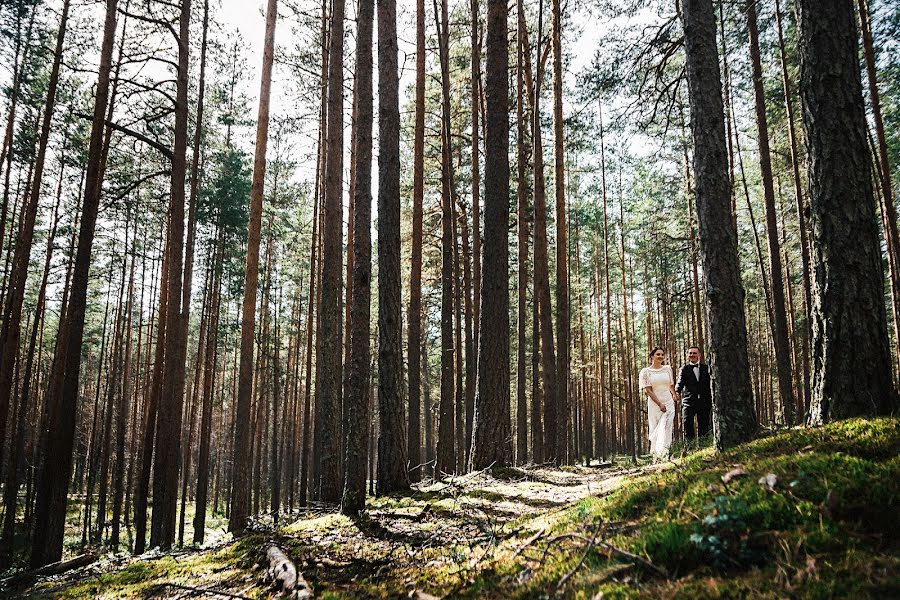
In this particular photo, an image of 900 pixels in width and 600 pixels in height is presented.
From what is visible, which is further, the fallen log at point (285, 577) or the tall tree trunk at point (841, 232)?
the tall tree trunk at point (841, 232)

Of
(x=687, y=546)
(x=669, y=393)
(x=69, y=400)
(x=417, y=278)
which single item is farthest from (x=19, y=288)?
(x=687, y=546)

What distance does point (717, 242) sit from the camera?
5.95 meters

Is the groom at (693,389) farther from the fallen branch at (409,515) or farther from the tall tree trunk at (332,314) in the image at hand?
the tall tree trunk at (332,314)

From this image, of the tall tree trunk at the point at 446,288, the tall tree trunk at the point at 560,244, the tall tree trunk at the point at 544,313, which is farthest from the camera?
the tall tree trunk at the point at 560,244

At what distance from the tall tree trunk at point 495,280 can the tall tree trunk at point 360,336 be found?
265 cm

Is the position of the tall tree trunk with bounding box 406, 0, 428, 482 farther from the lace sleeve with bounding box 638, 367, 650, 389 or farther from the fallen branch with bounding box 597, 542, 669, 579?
the fallen branch with bounding box 597, 542, 669, 579

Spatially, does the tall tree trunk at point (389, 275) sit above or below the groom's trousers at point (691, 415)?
Answer: above

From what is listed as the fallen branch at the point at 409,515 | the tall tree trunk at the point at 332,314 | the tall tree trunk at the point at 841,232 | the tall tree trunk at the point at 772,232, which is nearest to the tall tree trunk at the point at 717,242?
the tall tree trunk at the point at 841,232

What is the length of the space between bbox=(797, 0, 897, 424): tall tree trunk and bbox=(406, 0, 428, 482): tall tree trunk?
9117 mm

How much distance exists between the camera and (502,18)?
9.41 meters

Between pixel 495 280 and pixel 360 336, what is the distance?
3.21 meters

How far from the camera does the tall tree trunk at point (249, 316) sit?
10336mm

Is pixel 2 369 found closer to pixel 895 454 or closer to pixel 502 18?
pixel 502 18

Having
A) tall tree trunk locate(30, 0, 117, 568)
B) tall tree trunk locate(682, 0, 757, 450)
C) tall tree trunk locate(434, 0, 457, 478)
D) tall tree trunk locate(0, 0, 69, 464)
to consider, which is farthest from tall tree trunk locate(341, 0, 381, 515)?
tall tree trunk locate(0, 0, 69, 464)
